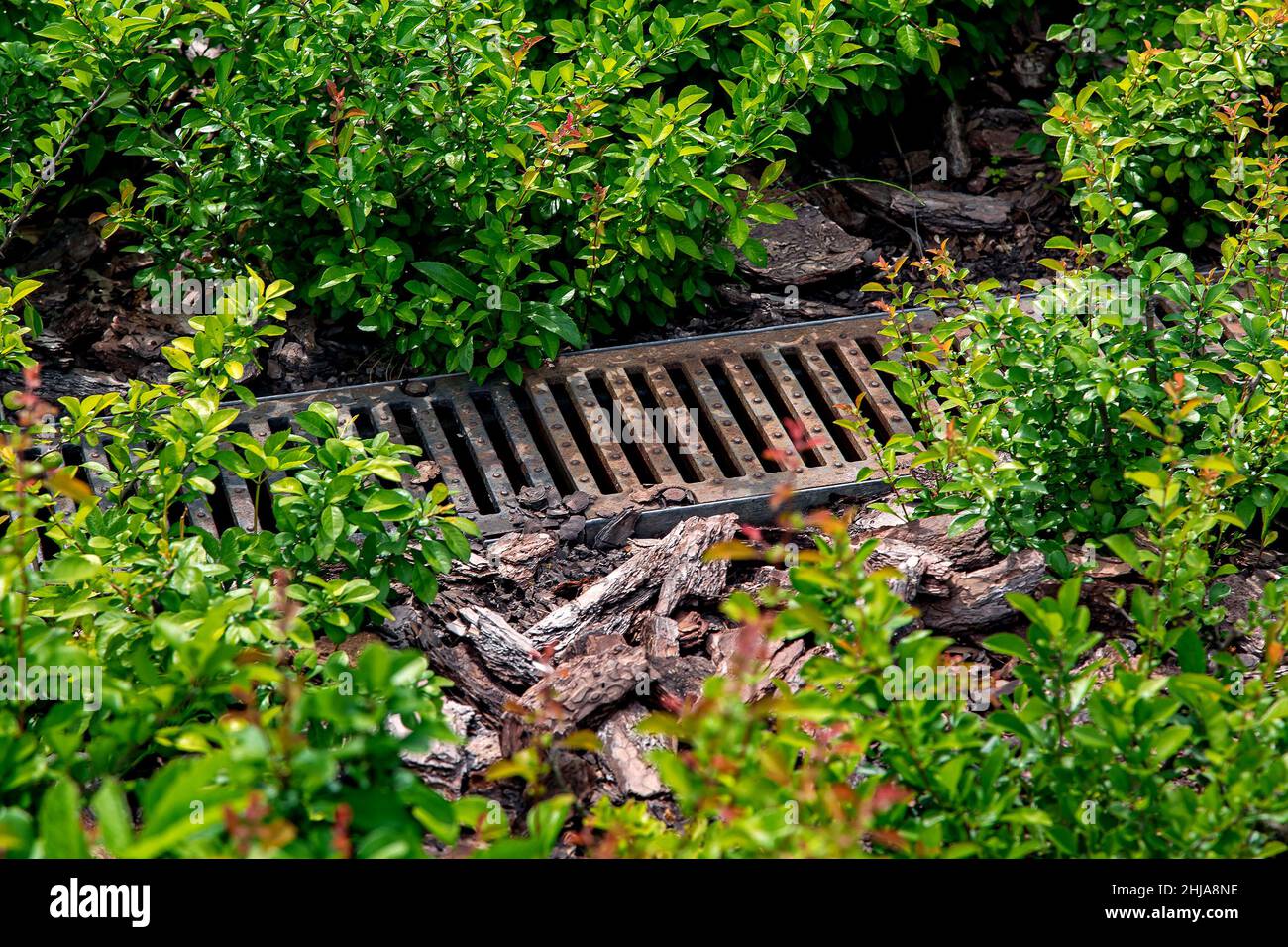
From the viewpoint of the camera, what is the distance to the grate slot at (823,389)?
4031mm

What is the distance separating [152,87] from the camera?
4.12 m

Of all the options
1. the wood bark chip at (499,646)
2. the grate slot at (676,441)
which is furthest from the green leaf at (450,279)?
the wood bark chip at (499,646)

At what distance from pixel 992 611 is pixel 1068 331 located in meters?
0.66

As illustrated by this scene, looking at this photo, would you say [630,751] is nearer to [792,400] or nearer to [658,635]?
[658,635]

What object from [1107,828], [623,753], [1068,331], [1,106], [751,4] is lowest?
[623,753]

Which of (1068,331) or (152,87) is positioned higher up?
(152,87)

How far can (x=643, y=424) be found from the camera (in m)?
4.03

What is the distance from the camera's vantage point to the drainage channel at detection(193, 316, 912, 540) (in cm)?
378

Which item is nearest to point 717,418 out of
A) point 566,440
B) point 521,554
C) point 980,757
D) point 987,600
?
point 566,440

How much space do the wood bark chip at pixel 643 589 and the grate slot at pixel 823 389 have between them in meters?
0.73

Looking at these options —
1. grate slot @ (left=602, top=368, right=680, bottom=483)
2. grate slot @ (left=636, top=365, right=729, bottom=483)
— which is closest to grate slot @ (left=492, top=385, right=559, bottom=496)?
grate slot @ (left=602, top=368, right=680, bottom=483)
